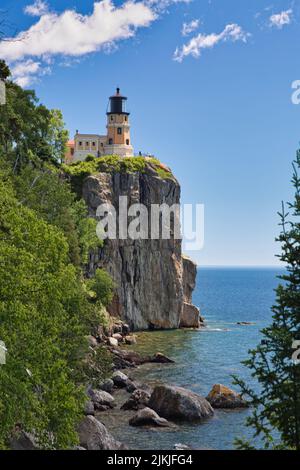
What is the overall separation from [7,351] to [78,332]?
12.7 meters

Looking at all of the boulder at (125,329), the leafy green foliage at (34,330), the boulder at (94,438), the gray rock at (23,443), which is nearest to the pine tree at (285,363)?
the leafy green foliage at (34,330)

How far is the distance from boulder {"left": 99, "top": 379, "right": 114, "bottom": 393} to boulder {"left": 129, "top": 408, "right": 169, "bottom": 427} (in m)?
9.84

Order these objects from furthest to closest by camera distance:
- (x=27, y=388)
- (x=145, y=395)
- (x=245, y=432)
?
(x=145, y=395)
(x=245, y=432)
(x=27, y=388)

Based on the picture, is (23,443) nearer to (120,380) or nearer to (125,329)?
(120,380)

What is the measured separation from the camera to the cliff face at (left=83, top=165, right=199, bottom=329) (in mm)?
88925

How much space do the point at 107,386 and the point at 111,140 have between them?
71.7m

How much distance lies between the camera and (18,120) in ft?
147

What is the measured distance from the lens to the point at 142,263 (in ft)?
305

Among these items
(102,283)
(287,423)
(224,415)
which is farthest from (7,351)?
(102,283)

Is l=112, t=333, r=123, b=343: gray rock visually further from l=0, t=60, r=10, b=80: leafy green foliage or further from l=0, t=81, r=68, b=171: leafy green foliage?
l=0, t=60, r=10, b=80: leafy green foliage

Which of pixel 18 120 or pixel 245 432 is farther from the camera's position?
pixel 18 120

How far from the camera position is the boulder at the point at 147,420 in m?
37.5

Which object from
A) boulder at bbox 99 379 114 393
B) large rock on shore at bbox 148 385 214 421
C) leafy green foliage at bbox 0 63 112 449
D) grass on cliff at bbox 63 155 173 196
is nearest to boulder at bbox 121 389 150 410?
large rock on shore at bbox 148 385 214 421
